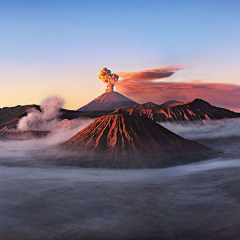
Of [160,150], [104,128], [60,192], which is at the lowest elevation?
[60,192]


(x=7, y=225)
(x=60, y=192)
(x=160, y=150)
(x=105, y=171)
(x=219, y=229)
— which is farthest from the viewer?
(x=160, y=150)

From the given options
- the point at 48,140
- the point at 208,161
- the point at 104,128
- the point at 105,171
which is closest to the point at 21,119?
the point at 48,140

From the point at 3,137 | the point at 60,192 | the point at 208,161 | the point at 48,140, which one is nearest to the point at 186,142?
the point at 208,161

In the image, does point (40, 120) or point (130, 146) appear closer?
point (130, 146)

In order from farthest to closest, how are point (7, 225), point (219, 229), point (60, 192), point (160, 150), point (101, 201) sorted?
1. point (160, 150)
2. point (60, 192)
3. point (101, 201)
4. point (7, 225)
5. point (219, 229)

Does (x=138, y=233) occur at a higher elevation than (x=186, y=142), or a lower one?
lower

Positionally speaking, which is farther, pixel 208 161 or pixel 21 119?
pixel 21 119

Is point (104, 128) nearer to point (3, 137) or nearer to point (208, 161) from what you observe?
point (208, 161)
